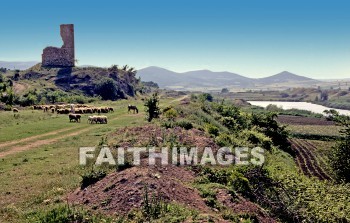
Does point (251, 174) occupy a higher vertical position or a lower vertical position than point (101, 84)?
lower

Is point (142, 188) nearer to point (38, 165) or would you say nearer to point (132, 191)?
point (132, 191)

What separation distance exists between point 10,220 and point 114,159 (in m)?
6.52

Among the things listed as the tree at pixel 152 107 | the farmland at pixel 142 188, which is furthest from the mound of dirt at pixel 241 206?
the tree at pixel 152 107

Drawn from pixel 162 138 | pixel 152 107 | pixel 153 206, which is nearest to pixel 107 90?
pixel 152 107

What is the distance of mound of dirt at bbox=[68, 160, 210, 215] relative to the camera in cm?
1260

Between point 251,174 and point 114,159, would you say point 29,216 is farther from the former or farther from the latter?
point 251,174

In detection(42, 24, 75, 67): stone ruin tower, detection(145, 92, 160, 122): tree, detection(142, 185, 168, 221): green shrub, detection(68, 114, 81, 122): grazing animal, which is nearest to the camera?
detection(142, 185, 168, 221): green shrub

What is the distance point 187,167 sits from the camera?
58.2 ft

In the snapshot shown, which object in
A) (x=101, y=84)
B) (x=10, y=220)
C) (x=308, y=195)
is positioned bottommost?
(x=308, y=195)

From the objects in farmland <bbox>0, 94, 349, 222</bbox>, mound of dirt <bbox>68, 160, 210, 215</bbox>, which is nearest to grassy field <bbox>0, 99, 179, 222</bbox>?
farmland <bbox>0, 94, 349, 222</bbox>

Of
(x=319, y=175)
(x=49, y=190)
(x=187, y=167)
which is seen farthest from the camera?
(x=319, y=175)

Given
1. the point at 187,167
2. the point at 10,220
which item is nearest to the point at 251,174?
the point at 187,167

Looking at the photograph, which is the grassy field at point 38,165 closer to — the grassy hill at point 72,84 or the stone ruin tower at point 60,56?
the grassy hill at point 72,84

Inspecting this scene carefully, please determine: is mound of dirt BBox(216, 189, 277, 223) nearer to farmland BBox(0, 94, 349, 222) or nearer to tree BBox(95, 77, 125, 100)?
farmland BBox(0, 94, 349, 222)
